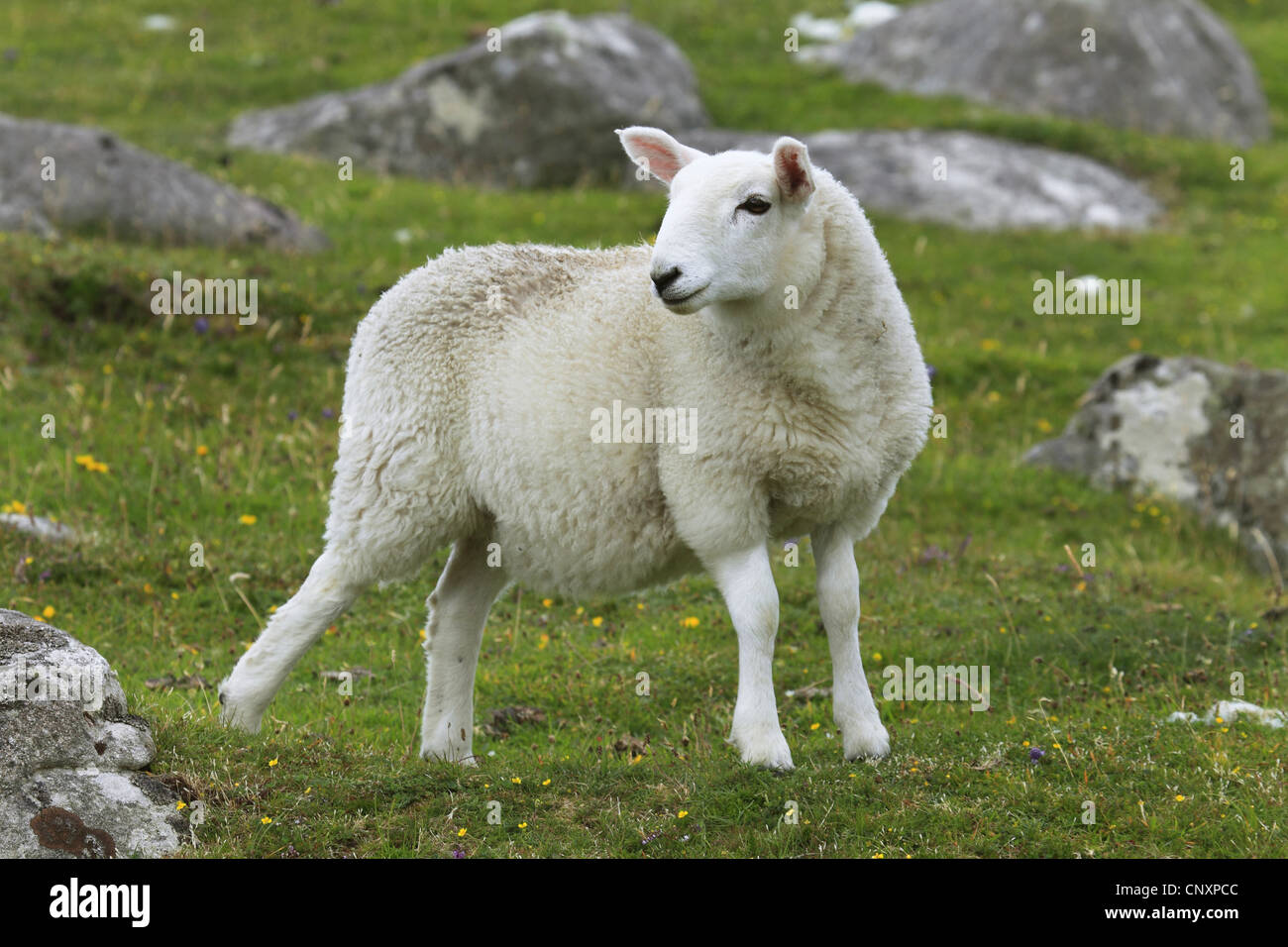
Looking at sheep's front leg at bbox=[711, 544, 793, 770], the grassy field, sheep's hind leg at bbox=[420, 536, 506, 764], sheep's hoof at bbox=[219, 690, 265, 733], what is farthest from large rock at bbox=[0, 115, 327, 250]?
sheep's front leg at bbox=[711, 544, 793, 770]

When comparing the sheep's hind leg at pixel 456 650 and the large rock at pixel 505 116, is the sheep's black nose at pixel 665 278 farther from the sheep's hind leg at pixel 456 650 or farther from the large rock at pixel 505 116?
the large rock at pixel 505 116

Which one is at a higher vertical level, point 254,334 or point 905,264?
point 905,264

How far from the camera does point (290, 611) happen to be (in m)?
7.32

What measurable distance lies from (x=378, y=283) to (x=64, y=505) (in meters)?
5.08

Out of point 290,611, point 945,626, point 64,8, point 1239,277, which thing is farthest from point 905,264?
point 64,8

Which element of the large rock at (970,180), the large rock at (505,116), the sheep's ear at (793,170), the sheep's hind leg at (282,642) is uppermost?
the large rock at (505,116)

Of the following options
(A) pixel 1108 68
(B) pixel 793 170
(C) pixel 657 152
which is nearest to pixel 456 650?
(C) pixel 657 152

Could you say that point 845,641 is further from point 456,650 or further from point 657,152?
point 657,152

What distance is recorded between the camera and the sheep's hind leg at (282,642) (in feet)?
23.7

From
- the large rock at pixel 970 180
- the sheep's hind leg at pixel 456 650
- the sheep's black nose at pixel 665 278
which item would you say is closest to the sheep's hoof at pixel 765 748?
the sheep's hind leg at pixel 456 650

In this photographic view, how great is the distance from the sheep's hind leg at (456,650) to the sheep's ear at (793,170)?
2.70 metres
